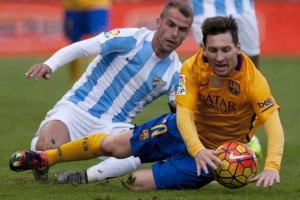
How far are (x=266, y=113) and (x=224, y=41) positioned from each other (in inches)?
23.2

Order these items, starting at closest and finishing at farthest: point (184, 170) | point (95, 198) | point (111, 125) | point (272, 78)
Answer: point (95, 198)
point (184, 170)
point (111, 125)
point (272, 78)

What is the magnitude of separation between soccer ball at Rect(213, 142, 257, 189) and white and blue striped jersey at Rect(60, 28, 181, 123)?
1602 mm

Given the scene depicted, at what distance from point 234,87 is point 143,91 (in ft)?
5.26

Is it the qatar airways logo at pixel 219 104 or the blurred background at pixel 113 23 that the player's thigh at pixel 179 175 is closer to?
the qatar airways logo at pixel 219 104

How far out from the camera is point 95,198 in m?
6.78

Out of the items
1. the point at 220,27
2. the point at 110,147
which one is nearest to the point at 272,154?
the point at 220,27

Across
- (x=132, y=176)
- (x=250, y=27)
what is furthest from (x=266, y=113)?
(x=250, y=27)

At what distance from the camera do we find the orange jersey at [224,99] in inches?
276

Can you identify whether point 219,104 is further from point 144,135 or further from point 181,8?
point 181,8

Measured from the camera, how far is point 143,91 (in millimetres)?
8594

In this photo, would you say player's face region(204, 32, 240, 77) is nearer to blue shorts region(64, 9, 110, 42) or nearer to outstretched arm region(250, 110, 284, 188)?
outstretched arm region(250, 110, 284, 188)

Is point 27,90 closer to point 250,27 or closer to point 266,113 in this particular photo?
point 250,27

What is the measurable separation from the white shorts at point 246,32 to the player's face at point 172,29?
1936 millimetres

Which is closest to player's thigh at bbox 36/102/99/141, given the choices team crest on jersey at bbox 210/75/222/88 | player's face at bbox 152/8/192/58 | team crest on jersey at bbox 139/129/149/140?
player's face at bbox 152/8/192/58
